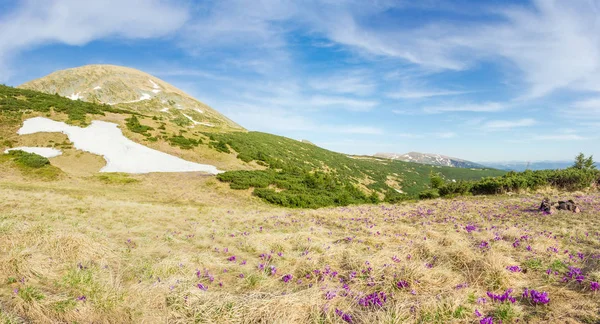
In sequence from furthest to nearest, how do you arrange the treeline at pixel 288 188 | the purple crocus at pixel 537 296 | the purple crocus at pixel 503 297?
the treeline at pixel 288 188 < the purple crocus at pixel 503 297 < the purple crocus at pixel 537 296

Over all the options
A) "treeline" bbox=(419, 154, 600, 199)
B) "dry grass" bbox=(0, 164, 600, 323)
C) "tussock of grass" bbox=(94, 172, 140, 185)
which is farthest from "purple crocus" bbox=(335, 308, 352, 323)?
"tussock of grass" bbox=(94, 172, 140, 185)

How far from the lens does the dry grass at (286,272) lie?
4.23 metres

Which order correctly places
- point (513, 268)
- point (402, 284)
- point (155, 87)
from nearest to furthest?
point (402, 284), point (513, 268), point (155, 87)

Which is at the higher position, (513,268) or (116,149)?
(116,149)

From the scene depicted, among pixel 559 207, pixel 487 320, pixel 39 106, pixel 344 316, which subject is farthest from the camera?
pixel 39 106

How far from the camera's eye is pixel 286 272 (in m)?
6.18

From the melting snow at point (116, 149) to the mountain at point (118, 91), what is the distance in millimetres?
60416

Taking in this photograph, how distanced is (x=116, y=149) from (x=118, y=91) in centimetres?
9542

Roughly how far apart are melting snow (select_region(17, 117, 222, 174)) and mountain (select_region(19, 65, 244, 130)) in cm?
6042

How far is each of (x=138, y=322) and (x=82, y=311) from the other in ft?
3.18

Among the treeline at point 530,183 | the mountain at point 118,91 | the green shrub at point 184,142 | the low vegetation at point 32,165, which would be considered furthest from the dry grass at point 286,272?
the mountain at point 118,91

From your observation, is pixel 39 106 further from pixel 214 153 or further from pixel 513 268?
pixel 513 268

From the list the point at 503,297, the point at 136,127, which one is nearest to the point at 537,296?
the point at 503,297

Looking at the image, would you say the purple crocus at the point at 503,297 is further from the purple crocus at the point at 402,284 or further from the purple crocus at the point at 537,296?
the purple crocus at the point at 402,284
